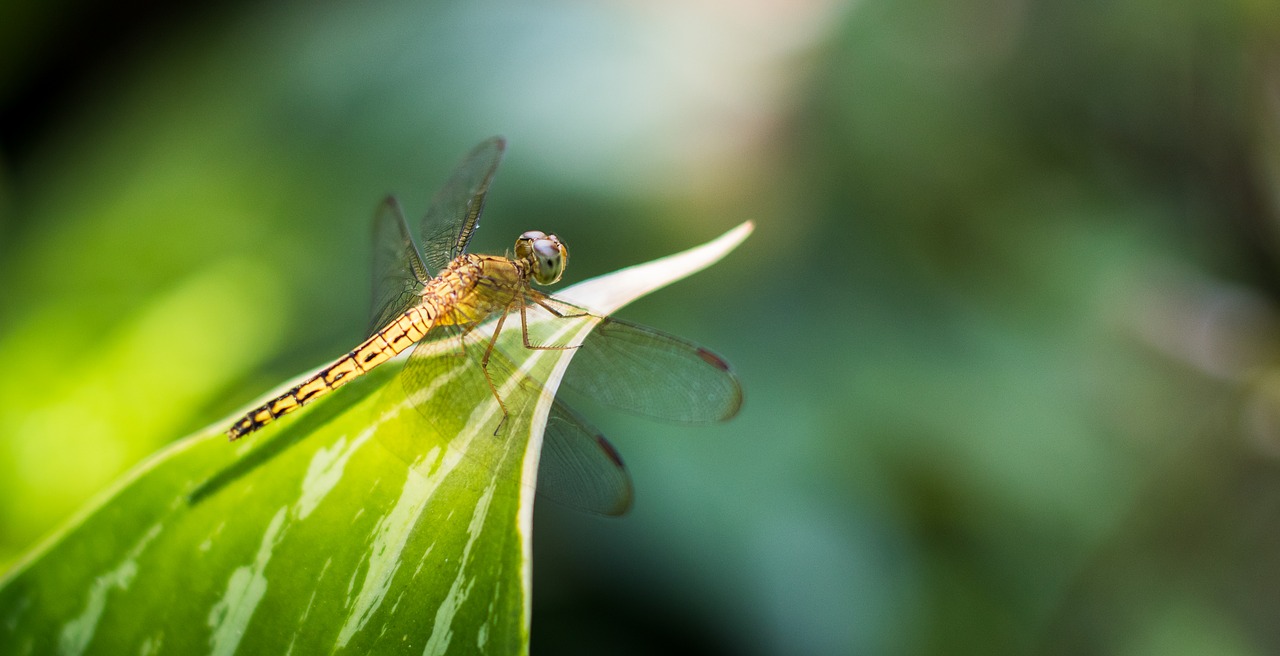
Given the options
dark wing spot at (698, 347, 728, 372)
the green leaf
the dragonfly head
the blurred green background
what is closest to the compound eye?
the dragonfly head

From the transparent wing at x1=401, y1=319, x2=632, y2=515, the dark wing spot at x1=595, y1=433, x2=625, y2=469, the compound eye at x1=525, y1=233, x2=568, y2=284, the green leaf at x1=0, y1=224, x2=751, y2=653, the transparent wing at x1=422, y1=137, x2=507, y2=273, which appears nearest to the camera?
the green leaf at x1=0, y1=224, x2=751, y2=653

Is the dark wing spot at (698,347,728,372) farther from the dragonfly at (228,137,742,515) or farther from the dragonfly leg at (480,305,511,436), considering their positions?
the dragonfly leg at (480,305,511,436)

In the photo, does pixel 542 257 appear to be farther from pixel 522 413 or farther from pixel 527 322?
pixel 522 413

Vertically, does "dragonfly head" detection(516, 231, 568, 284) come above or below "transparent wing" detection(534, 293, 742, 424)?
above

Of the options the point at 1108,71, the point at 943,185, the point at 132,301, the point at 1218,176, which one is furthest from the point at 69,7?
the point at 1218,176

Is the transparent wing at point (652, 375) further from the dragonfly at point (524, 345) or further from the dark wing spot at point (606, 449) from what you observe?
the dark wing spot at point (606, 449)

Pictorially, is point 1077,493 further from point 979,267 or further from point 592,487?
point 592,487

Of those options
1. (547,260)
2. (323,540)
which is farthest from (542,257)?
(323,540)

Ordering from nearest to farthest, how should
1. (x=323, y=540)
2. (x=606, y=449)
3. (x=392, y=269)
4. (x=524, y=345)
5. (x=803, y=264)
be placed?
1. (x=323, y=540)
2. (x=524, y=345)
3. (x=606, y=449)
4. (x=392, y=269)
5. (x=803, y=264)
